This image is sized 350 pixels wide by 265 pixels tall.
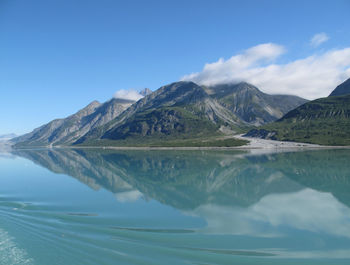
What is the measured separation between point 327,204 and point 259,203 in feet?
23.3

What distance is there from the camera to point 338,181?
130 ft

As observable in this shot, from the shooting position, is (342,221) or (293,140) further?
(293,140)

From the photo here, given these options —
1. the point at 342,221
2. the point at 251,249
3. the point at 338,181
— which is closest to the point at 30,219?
the point at 251,249

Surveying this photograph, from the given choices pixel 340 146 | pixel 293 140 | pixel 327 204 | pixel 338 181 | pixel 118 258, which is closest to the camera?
pixel 118 258

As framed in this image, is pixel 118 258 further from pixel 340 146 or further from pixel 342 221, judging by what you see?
pixel 340 146

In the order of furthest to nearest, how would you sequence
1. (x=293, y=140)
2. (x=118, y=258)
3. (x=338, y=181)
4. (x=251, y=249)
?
(x=293, y=140) → (x=338, y=181) → (x=251, y=249) → (x=118, y=258)

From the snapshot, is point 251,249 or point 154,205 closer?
point 251,249

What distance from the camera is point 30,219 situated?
66.9 feet

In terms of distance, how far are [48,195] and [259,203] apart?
2691cm

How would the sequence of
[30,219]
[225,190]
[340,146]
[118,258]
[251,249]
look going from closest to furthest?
[118,258] → [251,249] → [30,219] → [225,190] → [340,146]

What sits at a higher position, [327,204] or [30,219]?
[30,219]

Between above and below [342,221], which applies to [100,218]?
above

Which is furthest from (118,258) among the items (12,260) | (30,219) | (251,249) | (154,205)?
(154,205)

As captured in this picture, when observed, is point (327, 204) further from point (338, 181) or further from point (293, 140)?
point (293, 140)
